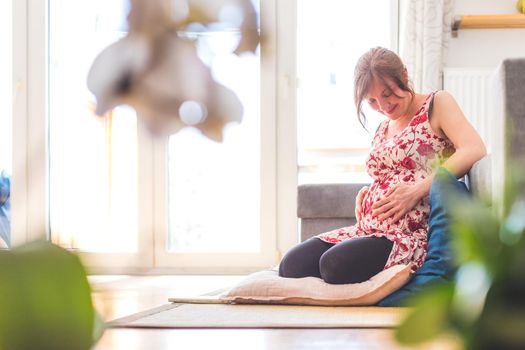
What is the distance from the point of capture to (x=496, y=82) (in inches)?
67.3

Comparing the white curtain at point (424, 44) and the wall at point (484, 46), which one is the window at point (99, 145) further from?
the wall at point (484, 46)

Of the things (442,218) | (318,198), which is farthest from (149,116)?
(318,198)

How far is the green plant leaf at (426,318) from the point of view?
16 cm

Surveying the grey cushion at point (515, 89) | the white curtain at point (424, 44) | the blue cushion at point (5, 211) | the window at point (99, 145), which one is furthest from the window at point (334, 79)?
the blue cushion at point (5, 211)

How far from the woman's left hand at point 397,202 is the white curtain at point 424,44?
1598mm

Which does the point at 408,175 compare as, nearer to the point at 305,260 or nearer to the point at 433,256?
the point at 433,256

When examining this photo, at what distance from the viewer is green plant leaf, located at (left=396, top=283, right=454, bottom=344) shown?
0.54 feet

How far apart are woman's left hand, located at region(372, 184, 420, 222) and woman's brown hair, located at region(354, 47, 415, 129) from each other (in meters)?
0.28

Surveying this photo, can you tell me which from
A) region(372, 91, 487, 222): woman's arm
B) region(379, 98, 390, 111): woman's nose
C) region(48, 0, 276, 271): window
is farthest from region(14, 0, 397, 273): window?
region(379, 98, 390, 111): woman's nose

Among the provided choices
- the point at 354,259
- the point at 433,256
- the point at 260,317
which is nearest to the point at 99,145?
the point at 260,317

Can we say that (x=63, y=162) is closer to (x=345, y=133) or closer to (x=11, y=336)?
(x=11, y=336)

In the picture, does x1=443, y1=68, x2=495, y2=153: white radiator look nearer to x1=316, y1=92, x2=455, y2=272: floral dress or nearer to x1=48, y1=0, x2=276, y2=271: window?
x1=316, y1=92, x2=455, y2=272: floral dress

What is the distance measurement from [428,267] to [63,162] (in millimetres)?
1852

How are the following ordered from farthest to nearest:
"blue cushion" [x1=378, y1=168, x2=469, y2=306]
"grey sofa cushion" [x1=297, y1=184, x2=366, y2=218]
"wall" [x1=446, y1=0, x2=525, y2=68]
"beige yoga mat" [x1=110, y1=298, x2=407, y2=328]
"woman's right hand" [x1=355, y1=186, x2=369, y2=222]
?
"wall" [x1=446, y1=0, x2=525, y2=68] → "grey sofa cushion" [x1=297, y1=184, x2=366, y2=218] → "woman's right hand" [x1=355, y1=186, x2=369, y2=222] → "blue cushion" [x1=378, y1=168, x2=469, y2=306] → "beige yoga mat" [x1=110, y1=298, x2=407, y2=328]
